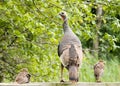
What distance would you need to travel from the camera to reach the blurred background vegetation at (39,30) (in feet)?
28.8

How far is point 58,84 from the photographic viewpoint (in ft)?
18.7

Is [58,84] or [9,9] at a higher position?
[9,9]

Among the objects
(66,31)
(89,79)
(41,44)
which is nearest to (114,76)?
(89,79)

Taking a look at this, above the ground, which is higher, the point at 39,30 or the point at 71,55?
the point at 39,30

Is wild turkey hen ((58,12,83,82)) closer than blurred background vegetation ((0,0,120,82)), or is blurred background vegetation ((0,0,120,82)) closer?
wild turkey hen ((58,12,83,82))

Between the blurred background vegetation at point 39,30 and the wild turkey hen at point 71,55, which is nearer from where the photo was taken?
the wild turkey hen at point 71,55

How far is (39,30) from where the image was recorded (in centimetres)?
864

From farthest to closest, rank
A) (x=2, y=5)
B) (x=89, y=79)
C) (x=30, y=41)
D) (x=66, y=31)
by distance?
(x=89, y=79)
(x=30, y=41)
(x=2, y=5)
(x=66, y=31)

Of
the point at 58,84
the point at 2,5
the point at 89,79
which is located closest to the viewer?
the point at 58,84

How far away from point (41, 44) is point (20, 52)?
0.37m

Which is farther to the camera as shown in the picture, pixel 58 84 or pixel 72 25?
pixel 72 25

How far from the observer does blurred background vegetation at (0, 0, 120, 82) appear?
878 centimetres

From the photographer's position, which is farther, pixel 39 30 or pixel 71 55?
pixel 39 30

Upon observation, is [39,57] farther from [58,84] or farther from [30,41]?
[58,84]
